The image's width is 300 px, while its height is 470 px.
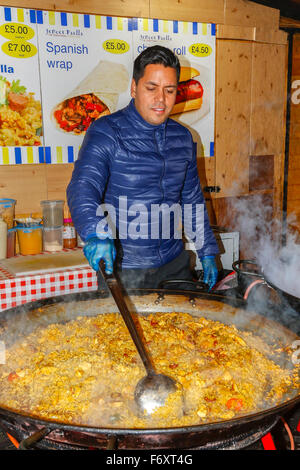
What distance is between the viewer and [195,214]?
316cm

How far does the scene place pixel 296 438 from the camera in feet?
5.76

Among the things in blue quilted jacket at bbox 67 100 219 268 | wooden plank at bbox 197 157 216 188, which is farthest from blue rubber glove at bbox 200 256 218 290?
wooden plank at bbox 197 157 216 188

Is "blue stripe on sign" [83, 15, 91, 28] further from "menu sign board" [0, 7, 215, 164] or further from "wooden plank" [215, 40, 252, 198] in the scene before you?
"wooden plank" [215, 40, 252, 198]

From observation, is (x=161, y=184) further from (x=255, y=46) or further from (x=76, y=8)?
(x=255, y=46)

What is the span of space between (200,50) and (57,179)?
89.6 inches

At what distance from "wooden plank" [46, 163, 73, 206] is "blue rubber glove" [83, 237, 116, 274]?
2.75 meters

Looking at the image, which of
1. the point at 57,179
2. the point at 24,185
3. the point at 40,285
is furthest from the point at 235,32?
the point at 40,285

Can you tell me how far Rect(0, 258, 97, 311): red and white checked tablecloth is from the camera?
10.8 feet

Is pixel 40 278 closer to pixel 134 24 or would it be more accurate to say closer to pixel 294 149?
pixel 134 24

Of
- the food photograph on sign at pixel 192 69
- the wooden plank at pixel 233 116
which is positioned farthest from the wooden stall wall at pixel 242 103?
the food photograph on sign at pixel 192 69

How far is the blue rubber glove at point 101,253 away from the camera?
2.04 m

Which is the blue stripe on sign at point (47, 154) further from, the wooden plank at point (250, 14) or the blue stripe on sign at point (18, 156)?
the wooden plank at point (250, 14)

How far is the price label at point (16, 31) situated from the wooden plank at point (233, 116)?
2.29 m
